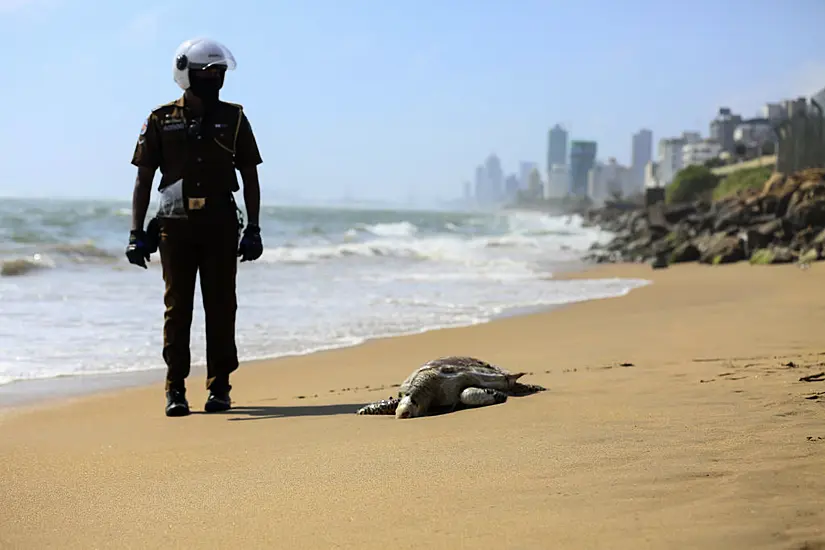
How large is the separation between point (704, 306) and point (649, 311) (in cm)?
71

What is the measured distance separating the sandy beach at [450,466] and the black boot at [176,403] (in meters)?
0.09

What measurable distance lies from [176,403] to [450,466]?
2591 mm

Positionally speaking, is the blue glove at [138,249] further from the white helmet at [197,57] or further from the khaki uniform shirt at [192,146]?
the white helmet at [197,57]

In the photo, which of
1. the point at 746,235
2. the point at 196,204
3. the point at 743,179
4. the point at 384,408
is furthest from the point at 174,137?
the point at 743,179

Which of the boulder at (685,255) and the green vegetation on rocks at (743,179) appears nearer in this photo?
the boulder at (685,255)

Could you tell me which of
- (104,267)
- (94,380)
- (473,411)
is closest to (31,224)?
(104,267)

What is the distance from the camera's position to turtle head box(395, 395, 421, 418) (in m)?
4.92

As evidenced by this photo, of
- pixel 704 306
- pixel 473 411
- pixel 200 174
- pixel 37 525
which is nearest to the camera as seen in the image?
pixel 37 525

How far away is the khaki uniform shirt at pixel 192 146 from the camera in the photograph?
18.4 ft

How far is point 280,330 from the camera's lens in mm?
10383

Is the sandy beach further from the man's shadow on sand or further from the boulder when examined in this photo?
the boulder

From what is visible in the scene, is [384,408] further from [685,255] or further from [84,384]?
[685,255]

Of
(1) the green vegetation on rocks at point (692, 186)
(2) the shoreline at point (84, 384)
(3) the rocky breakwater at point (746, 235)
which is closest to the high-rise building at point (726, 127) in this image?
(1) the green vegetation on rocks at point (692, 186)

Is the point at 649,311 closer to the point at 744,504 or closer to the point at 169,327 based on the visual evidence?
the point at 169,327
